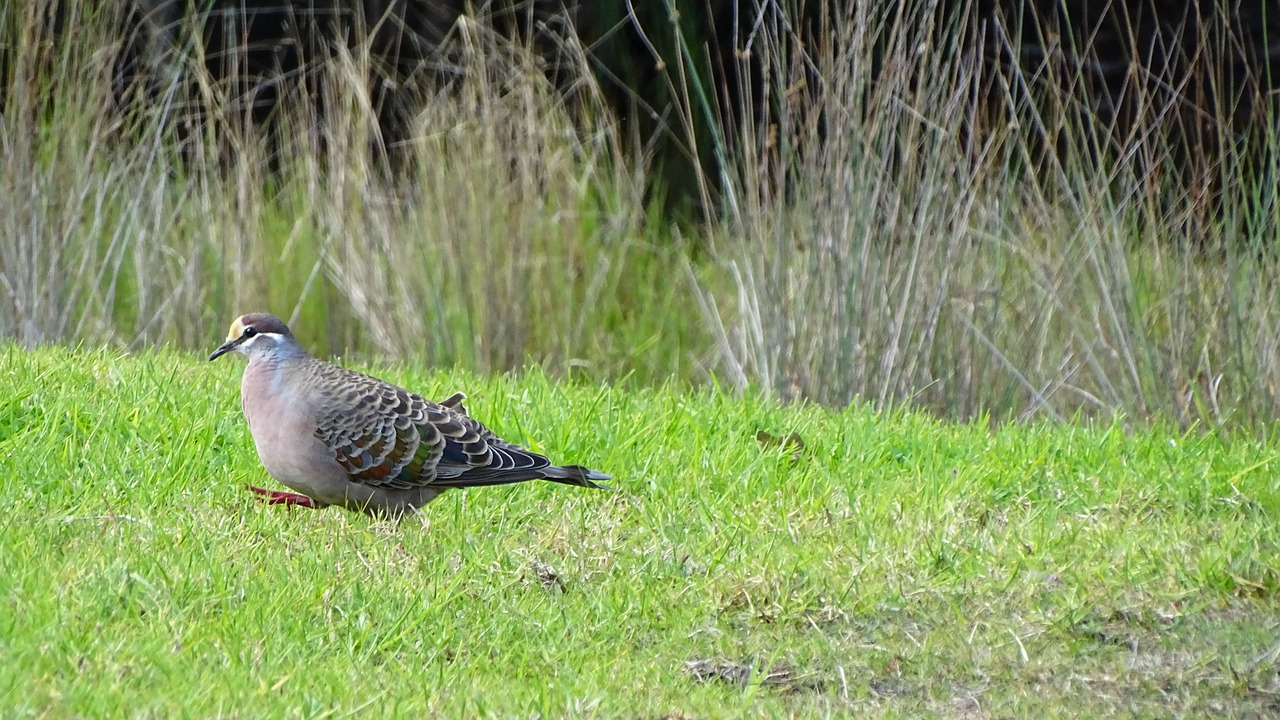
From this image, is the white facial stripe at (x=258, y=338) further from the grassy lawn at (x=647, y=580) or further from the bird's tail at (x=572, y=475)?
the bird's tail at (x=572, y=475)

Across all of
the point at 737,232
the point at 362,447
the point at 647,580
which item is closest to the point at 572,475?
the point at 647,580

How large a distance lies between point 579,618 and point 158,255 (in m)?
4.61

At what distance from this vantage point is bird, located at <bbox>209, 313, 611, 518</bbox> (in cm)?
414

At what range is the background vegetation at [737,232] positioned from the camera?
6.08 metres

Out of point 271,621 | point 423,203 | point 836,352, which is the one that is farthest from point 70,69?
point 271,621

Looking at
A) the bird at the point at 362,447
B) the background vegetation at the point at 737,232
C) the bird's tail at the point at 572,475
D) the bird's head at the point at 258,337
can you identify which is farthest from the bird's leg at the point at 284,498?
the background vegetation at the point at 737,232

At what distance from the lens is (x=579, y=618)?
3.66 meters

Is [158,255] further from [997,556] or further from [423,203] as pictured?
[997,556]

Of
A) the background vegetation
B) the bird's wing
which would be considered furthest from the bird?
the background vegetation

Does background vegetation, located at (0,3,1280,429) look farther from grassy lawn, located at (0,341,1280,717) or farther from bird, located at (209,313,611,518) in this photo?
bird, located at (209,313,611,518)

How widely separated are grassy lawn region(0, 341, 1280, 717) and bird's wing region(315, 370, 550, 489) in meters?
0.17

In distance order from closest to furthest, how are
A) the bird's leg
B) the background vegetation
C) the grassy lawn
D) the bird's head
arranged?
the grassy lawn
the bird's leg
the bird's head
the background vegetation

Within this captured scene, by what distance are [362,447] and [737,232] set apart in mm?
2877

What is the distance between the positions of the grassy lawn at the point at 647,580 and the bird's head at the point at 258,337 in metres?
0.39
